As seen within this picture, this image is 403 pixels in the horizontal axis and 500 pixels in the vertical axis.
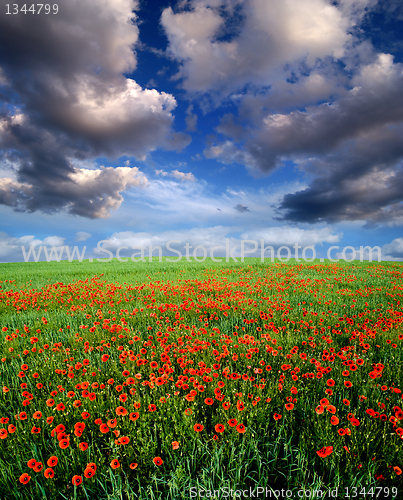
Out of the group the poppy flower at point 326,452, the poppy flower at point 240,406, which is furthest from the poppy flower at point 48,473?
the poppy flower at point 326,452

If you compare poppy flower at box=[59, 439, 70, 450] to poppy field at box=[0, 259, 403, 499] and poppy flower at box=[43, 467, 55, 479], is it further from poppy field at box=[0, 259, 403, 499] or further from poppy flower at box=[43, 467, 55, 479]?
poppy flower at box=[43, 467, 55, 479]

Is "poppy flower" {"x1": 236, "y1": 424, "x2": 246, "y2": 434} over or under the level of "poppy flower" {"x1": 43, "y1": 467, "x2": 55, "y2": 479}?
over

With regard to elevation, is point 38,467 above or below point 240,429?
below

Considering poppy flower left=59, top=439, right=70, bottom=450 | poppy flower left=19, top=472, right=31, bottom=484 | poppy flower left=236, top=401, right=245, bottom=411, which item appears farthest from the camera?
poppy flower left=236, top=401, right=245, bottom=411

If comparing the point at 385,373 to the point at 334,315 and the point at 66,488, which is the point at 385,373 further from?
the point at 66,488

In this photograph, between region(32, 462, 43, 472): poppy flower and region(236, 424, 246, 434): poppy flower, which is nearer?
region(32, 462, 43, 472): poppy flower

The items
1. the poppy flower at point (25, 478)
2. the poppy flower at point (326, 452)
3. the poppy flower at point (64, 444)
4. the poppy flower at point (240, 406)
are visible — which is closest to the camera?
the poppy flower at point (25, 478)

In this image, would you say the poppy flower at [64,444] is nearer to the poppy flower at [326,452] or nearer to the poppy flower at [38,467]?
the poppy flower at [38,467]

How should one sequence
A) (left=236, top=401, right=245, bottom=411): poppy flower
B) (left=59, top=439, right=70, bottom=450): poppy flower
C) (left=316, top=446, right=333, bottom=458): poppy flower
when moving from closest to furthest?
(left=316, top=446, right=333, bottom=458): poppy flower
(left=59, top=439, right=70, bottom=450): poppy flower
(left=236, top=401, right=245, bottom=411): poppy flower

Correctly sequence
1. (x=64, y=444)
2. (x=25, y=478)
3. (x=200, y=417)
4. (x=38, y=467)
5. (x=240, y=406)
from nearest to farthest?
1. (x=25, y=478)
2. (x=38, y=467)
3. (x=64, y=444)
4. (x=240, y=406)
5. (x=200, y=417)

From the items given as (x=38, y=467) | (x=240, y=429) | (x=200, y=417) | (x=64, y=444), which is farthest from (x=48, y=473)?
(x=240, y=429)

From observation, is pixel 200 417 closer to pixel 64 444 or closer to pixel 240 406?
pixel 240 406

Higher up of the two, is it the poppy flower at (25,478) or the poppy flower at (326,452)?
the poppy flower at (326,452)

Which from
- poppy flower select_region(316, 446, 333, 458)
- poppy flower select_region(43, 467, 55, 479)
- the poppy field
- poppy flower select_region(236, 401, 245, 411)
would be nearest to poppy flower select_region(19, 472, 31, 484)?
the poppy field
